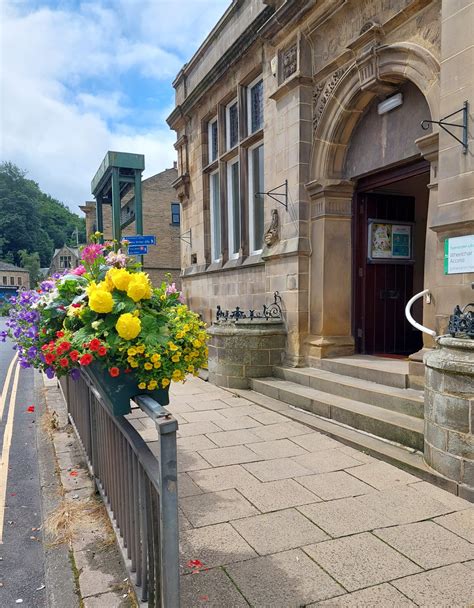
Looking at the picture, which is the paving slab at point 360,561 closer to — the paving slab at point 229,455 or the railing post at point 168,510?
the railing post at point 168,510

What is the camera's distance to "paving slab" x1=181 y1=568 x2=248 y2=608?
2.30 metres

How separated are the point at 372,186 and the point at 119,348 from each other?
559 centimetres

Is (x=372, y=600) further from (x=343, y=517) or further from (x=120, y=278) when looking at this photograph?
(x=120, y=278)

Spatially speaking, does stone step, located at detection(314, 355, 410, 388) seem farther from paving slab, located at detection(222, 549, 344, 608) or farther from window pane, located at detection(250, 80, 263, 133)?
window pane, located at detection(250, 80, 263, 133)

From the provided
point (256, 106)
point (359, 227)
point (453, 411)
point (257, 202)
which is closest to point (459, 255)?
point (453, 411)

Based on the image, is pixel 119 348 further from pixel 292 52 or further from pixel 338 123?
pixel 292 52

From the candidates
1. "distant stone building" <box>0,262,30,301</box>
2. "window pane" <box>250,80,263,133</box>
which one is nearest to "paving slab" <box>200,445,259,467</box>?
"window pane" <box>250,80,263,133</box>

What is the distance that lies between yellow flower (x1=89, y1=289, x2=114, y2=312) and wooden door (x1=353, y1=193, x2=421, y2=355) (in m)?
5.44

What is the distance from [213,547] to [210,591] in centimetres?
A: 43

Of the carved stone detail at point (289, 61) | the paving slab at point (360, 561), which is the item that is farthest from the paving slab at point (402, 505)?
the carved stone detail at point (289, 61)

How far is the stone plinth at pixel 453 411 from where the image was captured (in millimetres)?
3373

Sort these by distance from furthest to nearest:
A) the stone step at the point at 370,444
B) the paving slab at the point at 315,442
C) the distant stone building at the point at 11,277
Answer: the distant stone building at the point at 11,277 → the paving slab at the point at 315,442 → the stone step at the point at 370,444

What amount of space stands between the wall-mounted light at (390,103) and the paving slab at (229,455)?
15.7 ft

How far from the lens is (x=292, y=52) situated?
289 inches
